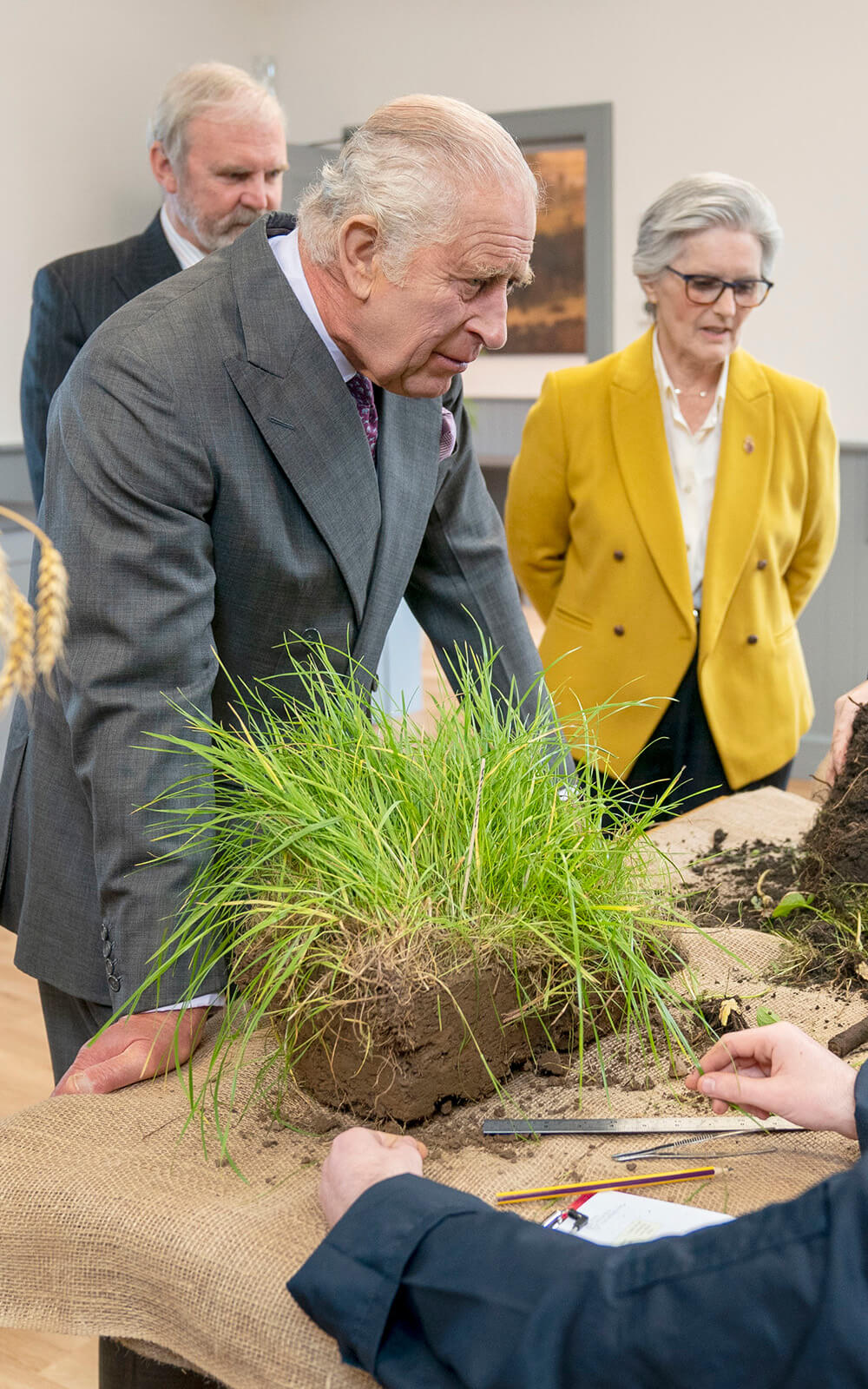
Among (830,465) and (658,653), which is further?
(830,465)

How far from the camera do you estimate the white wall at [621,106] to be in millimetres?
4473

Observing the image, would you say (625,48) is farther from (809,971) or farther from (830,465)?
(809,971)

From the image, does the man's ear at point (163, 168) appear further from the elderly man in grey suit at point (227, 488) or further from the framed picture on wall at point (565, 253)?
the framed picture on wall at point (565, 253)

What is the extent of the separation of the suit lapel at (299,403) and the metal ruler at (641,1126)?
2.07ft

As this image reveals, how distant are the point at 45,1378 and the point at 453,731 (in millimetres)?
1505

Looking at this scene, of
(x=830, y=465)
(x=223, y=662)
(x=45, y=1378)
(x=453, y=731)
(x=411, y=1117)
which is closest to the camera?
(x=411, y=1117)

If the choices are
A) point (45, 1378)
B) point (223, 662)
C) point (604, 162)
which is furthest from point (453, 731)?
point (604, 162)

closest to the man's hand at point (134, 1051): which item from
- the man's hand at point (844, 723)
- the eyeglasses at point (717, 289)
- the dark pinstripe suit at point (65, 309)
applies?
the man's hand at point (844, 723)

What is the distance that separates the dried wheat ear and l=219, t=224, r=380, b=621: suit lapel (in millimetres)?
818

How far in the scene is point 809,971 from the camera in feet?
4.29

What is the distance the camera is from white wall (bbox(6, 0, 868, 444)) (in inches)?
176

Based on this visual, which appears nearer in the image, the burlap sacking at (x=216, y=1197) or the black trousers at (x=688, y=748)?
the burlap sacking at (x=216, y=1197)

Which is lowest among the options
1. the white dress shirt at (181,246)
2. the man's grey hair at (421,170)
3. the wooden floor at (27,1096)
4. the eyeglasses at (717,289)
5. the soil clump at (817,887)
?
the wooden floor at (27,1096)

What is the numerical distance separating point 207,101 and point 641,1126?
2.52 metres
